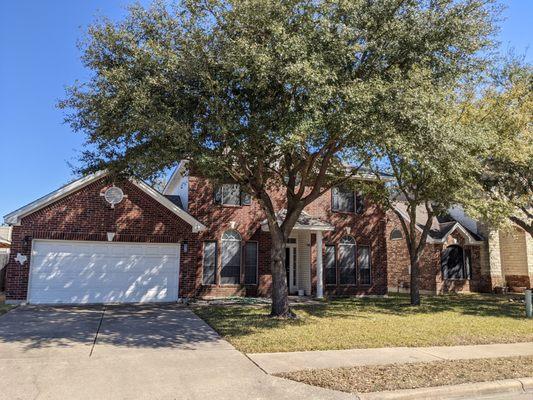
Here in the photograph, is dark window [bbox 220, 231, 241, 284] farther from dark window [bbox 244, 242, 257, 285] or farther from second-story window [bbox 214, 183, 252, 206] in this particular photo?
second-story window [bbox 214, 183, 252, 206]

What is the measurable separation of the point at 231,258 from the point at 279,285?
6.63 m

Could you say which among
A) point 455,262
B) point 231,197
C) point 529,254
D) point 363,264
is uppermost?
point 231,197

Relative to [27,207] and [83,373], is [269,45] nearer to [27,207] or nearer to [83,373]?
[83,373]

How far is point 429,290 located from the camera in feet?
82.5

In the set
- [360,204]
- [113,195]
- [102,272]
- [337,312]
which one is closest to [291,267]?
[360,204]

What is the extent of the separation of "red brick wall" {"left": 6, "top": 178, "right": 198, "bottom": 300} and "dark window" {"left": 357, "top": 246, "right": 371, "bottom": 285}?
8226mm

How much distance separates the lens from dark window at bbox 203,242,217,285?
18.6 meters

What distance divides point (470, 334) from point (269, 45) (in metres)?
8.60

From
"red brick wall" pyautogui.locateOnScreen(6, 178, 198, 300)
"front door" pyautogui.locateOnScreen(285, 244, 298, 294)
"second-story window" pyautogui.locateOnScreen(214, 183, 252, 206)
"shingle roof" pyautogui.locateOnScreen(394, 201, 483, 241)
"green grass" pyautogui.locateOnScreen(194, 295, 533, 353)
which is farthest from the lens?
"shingle roof" pyautogui.locateOnScreen(394, 201, 483, 241)

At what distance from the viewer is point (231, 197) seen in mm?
19688

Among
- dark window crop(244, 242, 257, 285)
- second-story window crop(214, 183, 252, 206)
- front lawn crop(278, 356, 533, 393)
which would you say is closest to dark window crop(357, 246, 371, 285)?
dark window crop(244, 242, 257, 285)

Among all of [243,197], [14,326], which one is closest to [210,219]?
[243,197]

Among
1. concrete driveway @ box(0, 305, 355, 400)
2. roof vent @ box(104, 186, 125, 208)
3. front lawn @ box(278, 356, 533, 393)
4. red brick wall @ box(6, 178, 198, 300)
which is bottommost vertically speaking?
front lawn @ box(278, 356, 533, 393)

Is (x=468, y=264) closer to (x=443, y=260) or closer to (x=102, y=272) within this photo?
(x=443, y=260)
